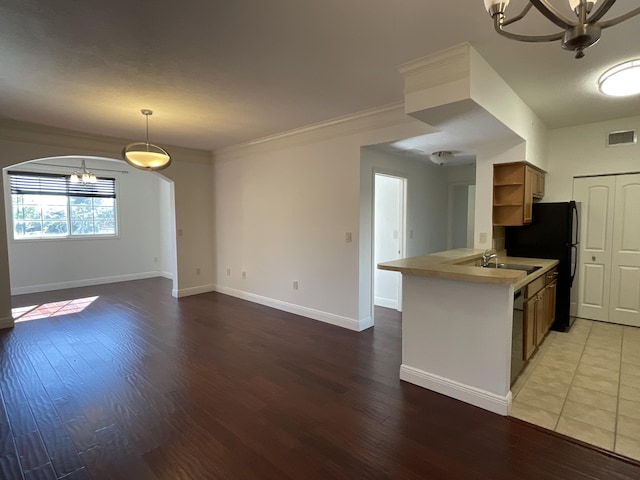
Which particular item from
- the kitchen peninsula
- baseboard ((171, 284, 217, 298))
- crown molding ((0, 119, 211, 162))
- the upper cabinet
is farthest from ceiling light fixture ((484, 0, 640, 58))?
baseboard ((171, 284, 217, 298))

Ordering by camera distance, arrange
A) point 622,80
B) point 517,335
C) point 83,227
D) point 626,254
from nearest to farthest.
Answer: point 517,335, point 622,80, point 626,254, point 83,227

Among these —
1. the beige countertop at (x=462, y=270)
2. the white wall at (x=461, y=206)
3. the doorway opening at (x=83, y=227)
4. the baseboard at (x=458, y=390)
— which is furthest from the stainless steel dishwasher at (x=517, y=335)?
the doorway opening at (x=83, y=227)

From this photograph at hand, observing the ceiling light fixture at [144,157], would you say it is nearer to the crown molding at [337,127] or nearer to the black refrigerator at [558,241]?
the crown molding at [337,127]

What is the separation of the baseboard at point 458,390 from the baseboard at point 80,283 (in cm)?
710

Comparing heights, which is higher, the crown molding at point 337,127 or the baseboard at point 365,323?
the crown molding at point 337,127

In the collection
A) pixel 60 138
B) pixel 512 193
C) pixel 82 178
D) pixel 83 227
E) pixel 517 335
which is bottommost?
pixel 517 335

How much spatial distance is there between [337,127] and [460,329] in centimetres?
288

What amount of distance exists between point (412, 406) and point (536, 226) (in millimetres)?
3065

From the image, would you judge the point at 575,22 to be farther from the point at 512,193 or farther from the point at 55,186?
the point at 55,186

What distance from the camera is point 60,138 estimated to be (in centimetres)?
469

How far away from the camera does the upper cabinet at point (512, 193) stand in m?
3.82

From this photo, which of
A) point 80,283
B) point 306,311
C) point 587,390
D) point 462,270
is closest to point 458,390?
point 462,270

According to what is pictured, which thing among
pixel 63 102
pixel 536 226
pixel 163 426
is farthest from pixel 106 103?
pixel 536 226

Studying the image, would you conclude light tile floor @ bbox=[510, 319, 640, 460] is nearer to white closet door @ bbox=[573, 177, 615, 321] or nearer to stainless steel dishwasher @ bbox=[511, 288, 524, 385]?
stainless steel dishwasher @ bbox=[511, 288, 524, 385]
